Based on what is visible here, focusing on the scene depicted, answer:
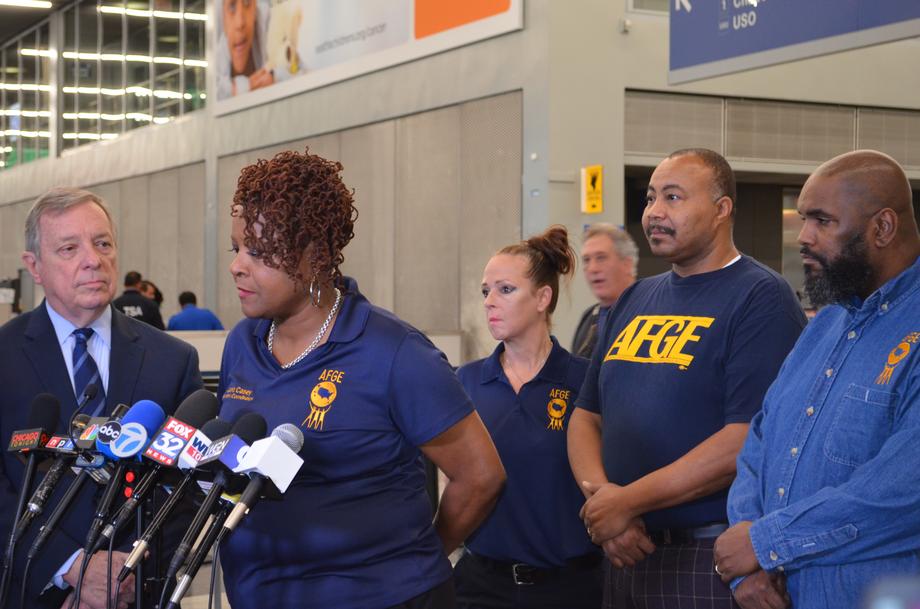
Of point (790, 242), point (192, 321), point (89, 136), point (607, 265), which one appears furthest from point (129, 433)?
point (89, 136)

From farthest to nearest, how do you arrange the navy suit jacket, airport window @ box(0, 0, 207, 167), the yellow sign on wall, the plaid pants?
airport window @ box(0, 0, 207, 167) → the yellow sign on wall → the plaid pants → the navy suit jacket

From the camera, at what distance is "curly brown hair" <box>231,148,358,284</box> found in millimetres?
2396

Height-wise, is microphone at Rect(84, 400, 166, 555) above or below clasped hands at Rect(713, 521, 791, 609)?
above

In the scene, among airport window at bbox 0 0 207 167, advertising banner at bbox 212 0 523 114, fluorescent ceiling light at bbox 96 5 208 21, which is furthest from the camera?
airport window at bbox 0 0 207 167

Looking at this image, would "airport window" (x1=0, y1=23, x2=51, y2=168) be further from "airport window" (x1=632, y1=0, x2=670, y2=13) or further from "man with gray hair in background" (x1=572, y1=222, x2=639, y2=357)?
"man with gray hair in background" (x1=572, y1=222, x2=639, y2=357)

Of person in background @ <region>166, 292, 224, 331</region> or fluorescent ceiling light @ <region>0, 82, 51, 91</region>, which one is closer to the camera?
person in background @ <region>166, 292, 224, 331</region>

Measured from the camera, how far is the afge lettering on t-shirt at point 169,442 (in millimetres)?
2008

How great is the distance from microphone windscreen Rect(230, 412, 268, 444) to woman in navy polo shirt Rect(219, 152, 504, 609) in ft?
0.99

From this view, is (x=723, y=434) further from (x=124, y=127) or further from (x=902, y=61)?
(x=124, y=127)

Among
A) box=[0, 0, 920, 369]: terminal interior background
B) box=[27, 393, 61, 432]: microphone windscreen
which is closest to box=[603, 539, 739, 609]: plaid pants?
box=[27, 393, 61, 432]: microphone windscreen

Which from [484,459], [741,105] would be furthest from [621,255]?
[741,105]

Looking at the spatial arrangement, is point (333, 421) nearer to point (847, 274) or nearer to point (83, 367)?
point (83, 367)

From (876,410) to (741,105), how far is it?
9.93 m

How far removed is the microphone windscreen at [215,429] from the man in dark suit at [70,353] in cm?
88
